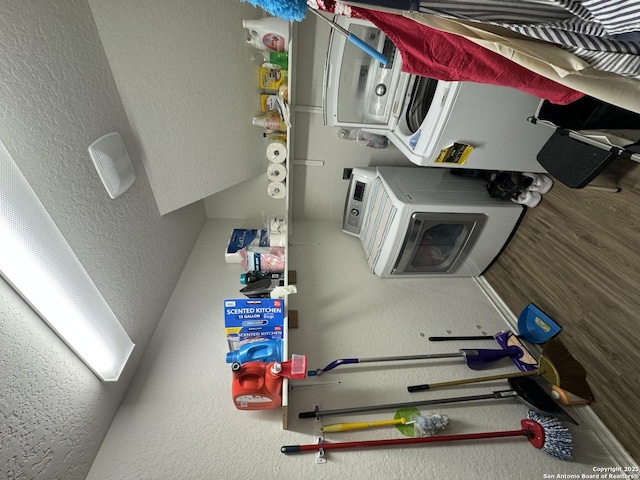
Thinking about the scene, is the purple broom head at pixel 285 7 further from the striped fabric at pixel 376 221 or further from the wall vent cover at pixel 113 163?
the striped fabric at pixel 376 221

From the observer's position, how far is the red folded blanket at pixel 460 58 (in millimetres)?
638

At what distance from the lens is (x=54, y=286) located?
2.68 ft

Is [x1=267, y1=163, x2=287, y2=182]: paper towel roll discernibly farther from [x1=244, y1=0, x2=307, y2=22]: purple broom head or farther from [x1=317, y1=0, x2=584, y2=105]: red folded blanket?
[x1=244, y1=0, x2=307, y2=22]: purple broom head

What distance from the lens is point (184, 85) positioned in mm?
1200

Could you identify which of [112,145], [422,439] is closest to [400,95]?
[112,145]

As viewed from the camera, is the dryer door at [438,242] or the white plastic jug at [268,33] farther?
the dryer door at [438,242]

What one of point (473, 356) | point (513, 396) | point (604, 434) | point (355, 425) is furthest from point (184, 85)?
point (604, 434)

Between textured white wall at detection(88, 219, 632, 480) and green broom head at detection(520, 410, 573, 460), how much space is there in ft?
0.15

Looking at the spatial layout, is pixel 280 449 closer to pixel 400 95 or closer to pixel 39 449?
pixel 39 449

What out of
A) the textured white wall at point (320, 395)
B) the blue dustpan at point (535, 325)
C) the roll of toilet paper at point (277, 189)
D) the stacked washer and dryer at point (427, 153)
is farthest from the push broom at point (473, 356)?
the roll of toilet paper at point (277, 189)

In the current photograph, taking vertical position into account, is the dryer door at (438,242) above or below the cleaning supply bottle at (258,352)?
above

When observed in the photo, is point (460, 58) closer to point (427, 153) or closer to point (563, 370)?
point (427, 153)

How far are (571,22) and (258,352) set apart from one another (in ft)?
4.21

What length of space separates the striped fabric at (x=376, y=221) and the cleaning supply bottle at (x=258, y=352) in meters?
0.88
